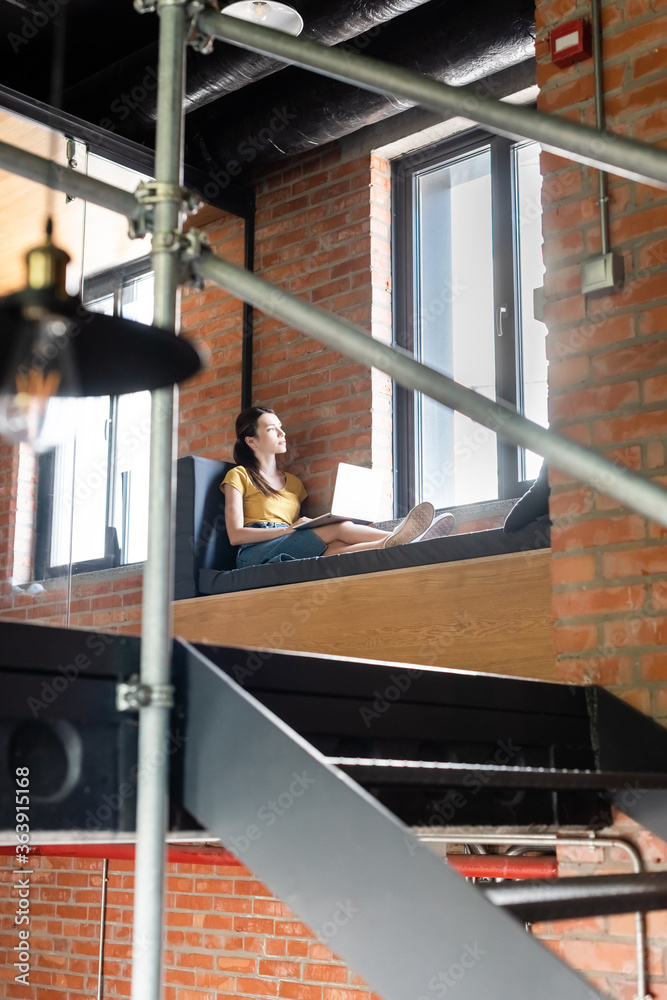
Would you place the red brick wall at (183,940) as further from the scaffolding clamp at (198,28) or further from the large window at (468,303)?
the scaffolding clamp at (198,28)

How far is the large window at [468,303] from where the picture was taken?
4.35 meters

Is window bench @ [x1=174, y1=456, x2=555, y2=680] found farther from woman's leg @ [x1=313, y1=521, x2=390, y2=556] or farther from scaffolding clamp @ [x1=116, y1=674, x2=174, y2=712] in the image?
scaffolding clamp @ [x1=116, y1=674, x2=174, y2=712]

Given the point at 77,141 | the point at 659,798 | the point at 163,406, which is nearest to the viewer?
the point at 163,406

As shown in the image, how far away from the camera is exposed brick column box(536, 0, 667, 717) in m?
1.90

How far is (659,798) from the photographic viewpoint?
1763 millimetres

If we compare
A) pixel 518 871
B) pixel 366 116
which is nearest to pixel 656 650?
pixel 518 871

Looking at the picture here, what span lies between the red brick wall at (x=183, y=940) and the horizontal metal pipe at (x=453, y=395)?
10.5 feet

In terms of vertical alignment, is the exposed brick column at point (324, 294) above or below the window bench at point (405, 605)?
above

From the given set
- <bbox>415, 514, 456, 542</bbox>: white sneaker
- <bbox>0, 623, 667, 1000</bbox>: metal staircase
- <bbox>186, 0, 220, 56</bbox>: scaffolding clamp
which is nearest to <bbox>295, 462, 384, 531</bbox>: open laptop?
<bbox>415, 514, 456, 542</bbox>: white sneaker

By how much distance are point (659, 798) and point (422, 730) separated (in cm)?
47

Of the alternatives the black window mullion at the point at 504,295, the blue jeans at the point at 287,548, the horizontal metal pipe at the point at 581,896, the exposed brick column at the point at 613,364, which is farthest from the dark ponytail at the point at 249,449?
the horizontal metal pipe at the point at 581,896

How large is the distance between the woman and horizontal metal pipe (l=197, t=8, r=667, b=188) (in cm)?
225

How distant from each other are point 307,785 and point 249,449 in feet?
11.6

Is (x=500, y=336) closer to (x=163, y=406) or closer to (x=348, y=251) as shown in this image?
(x=348, y=251)
